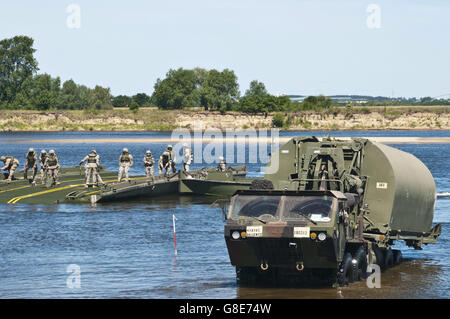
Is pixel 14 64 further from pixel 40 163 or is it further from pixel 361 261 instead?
pixel 361 261

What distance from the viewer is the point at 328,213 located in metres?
16.3

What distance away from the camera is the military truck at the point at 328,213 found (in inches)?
641

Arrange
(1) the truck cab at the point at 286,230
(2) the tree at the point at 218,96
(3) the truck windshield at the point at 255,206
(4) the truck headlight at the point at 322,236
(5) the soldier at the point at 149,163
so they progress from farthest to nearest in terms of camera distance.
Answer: (2) the tree at the point at 218,96, (5) the soldier at the point at 149,163, (3) the truck windshield at the point at 255,206, (1) the truck cab at the point at 286,230, (4) the truck headlight at the point at 322,236

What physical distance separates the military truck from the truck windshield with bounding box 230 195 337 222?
A: 0.02 metres

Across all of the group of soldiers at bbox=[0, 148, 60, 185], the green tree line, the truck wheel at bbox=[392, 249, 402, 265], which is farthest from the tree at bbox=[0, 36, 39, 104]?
the truck wheel at bbox=[392, 249, 402, 265]

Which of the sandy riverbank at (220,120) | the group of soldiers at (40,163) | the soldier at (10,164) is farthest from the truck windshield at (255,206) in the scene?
the sandy riverbank at (220,120)

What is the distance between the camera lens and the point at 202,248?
81.9 feet

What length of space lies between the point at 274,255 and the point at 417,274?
5780 millimetres

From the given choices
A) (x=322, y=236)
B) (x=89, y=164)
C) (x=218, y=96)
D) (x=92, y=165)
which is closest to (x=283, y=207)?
(x=322, y=236)

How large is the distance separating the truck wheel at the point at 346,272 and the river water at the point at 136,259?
0.20 m

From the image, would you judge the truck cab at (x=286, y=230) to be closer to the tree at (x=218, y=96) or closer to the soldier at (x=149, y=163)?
the soldier at (x=149, y=163)

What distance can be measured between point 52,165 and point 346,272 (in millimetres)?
24700

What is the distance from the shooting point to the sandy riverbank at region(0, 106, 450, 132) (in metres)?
176

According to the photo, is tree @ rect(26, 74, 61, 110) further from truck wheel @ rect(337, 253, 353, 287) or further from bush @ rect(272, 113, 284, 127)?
truck wheel @ rect(337, 253, 353, 287)
